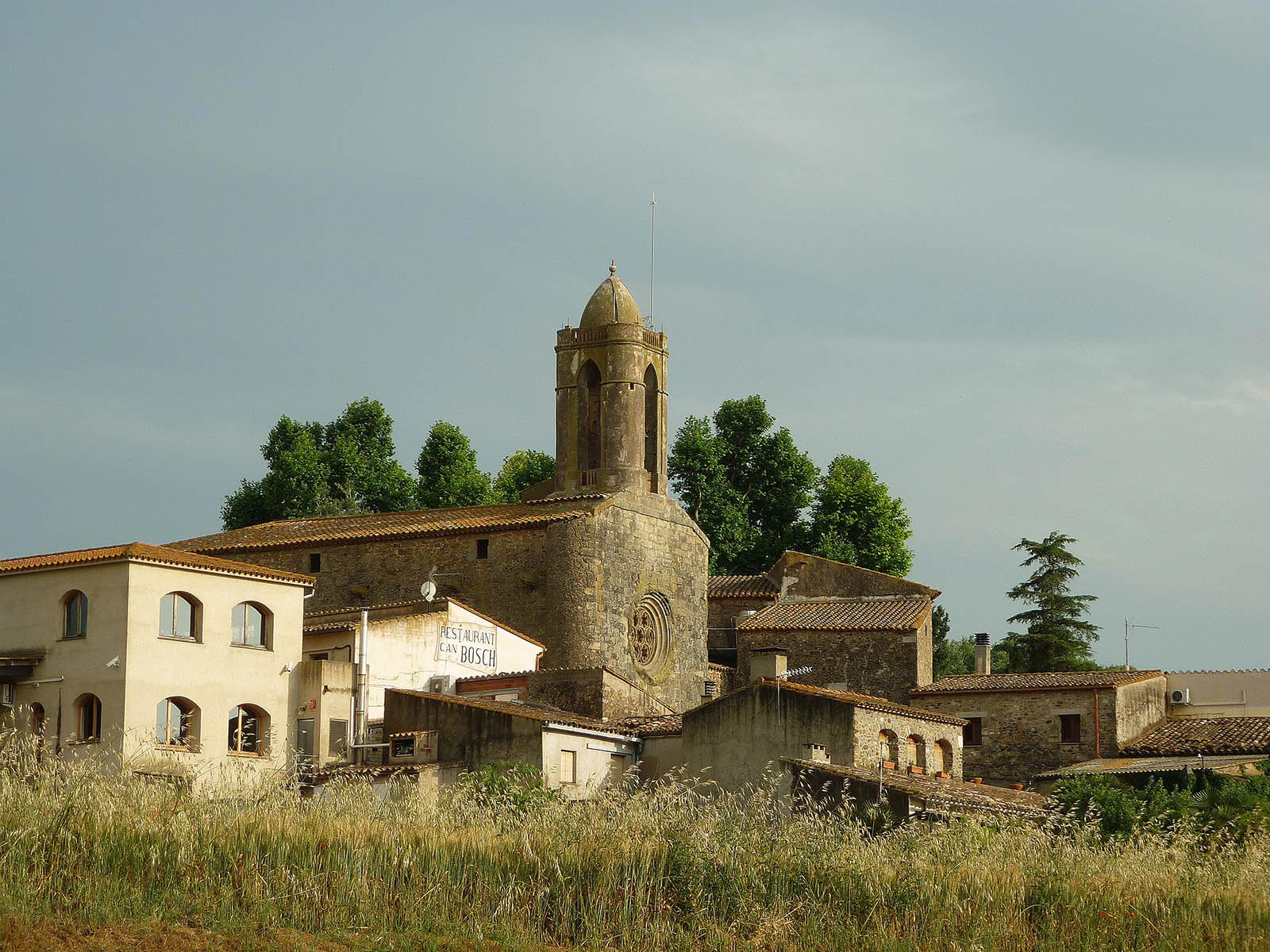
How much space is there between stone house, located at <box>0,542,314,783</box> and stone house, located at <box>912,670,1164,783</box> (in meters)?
14.8

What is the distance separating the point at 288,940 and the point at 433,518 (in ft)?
95.2

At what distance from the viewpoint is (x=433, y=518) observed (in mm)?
44469

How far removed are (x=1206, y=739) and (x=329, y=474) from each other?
1429 inches

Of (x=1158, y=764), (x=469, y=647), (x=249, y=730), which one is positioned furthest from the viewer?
(x=469, y=647)

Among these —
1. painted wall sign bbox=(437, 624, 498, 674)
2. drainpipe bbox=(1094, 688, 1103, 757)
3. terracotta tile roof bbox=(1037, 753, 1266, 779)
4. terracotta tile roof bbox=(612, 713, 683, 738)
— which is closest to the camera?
terracotta tile roof bbox=(612, 713, 683, 738)

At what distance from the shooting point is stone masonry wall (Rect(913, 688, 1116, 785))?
128 feet

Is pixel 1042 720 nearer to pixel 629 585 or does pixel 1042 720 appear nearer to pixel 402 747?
pixel 629 585

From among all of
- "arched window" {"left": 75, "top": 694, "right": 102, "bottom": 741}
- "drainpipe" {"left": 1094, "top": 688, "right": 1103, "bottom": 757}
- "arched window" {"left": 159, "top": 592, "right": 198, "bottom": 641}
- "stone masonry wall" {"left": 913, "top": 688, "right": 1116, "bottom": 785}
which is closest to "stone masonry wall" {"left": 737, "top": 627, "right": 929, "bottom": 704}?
"stone masonry wall" {"left": 913, "top": 688, "right": 1116, "bottom": 785}

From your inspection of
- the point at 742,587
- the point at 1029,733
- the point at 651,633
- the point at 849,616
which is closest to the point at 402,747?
the point at 651,633

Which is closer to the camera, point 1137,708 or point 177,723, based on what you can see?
point 177,723

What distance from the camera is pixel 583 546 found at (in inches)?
1652

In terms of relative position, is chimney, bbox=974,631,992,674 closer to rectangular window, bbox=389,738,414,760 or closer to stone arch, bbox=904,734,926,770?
stone arch, bbox=904,734,926,770

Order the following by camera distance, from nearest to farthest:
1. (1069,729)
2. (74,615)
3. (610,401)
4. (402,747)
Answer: (402,747)
(74,615)
(1069,729)
(610,401)

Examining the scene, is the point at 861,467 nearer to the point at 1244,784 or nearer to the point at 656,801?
the point at 1244,784
